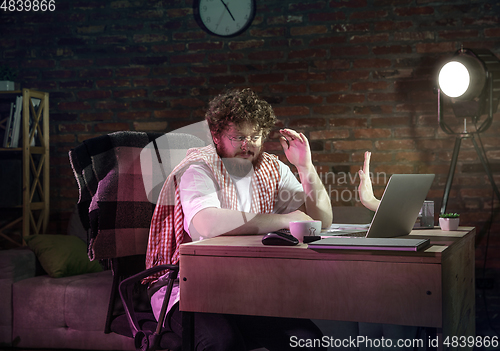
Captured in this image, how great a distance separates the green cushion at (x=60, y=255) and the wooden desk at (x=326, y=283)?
1586 mm

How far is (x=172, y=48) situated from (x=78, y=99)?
745 millimetres

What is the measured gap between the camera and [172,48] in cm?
310

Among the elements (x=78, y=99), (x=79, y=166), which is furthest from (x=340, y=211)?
(x=78, y=99)

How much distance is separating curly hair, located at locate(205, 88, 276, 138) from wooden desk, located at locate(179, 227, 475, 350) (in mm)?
663

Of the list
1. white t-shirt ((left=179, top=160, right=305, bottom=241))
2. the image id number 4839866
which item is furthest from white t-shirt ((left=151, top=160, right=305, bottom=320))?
the image id number 4839866

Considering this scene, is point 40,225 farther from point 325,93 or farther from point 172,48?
point 325,93

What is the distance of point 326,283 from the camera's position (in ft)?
3.62

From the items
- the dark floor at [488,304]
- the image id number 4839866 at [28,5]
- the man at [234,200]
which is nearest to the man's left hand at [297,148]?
the man at [234,200]

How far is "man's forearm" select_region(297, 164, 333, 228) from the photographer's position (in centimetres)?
180

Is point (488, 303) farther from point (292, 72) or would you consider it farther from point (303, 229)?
point (303, 229)

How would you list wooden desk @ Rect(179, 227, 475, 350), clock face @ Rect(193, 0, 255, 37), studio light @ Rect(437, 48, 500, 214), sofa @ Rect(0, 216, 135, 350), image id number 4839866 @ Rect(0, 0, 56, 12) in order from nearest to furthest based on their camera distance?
1. wooden desk @ Rect(179, 227, 475, 350)
2. sofa @ Rect(0, 216, 135, 350)
3. studio light @ Rect(437, 48, 500, 214)
4. clock face @ Rect(193, 0, 255, 37)
5. image id number 4839866 @ Rect(0, 0, 56, 12)

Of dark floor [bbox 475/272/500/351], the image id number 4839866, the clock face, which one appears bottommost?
dark floor [bbox 475/272/500/351]
